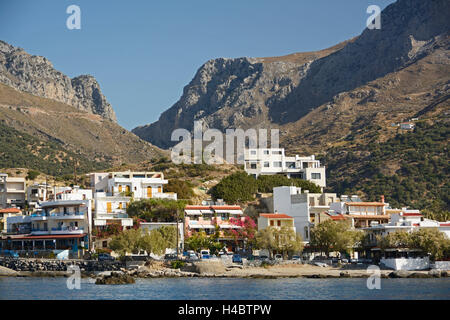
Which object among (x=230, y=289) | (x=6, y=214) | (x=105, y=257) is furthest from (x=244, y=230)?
(x=6, y=214)

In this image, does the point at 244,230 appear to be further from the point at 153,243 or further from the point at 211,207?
the point at 153,243

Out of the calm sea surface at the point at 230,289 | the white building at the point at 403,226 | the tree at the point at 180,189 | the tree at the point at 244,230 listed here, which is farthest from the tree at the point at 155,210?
the white building at the point at 403,226

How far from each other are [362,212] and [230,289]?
1762 inches

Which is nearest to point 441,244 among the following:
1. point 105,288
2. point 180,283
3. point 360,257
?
point 360,257

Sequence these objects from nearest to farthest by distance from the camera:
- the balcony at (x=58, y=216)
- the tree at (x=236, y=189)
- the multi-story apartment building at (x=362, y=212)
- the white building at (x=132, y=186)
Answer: the balcony at (x=58, y=216)
the multi-story apartment building at (x=362, y=212)
the white building at (x=132, y=186)
the tree at (x=236, y=189)

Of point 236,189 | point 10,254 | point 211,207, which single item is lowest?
point 10,254

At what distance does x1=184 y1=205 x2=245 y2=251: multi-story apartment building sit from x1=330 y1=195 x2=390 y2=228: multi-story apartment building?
1397cm

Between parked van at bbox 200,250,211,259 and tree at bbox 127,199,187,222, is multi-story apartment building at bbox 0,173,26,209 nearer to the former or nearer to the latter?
tree at bbox 127,199,187,222

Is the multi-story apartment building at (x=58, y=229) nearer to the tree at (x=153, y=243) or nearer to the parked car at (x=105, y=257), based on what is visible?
the parked car at (x=105, y=257)

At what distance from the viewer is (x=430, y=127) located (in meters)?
170

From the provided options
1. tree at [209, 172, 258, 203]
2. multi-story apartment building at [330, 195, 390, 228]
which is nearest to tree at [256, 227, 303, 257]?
multi-story apartment building at [330, 195, 390, 228]

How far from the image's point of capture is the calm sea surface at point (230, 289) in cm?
5700

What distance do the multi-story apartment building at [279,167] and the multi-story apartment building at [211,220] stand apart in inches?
1177

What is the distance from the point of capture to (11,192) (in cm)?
11869
